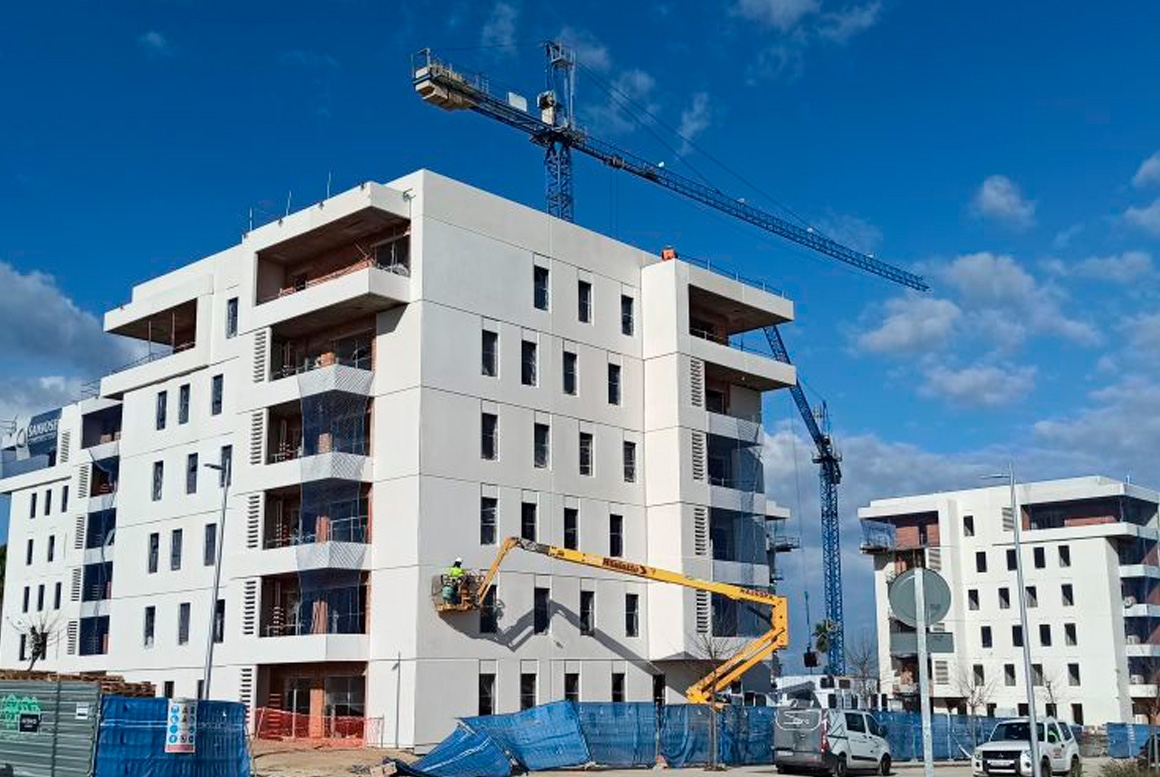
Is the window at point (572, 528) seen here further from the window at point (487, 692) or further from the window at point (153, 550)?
the window at point (153, 550)

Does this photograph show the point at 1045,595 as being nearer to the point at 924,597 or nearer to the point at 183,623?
the point at 183,623

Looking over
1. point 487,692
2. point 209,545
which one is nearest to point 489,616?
point 487,692

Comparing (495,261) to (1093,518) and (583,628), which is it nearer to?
(583,628)

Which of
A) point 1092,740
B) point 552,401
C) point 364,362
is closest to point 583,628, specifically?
point 552,401

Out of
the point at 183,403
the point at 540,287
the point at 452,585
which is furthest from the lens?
the point at 183,403

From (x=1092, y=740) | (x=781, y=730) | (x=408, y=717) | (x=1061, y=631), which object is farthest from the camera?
(x=1061, y=631)

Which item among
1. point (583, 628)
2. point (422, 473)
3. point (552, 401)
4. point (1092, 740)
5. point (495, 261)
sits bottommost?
point (1092, 740)

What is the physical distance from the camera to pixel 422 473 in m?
46.2

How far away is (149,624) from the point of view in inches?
2178

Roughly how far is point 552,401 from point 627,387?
15.4 feet

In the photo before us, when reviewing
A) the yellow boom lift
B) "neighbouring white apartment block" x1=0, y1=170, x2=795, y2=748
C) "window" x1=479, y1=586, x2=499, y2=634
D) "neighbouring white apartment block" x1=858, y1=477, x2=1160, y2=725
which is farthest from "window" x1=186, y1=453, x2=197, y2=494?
"neighbouring white apartment block" x1=858, y1=477, x2=1160, y2=725

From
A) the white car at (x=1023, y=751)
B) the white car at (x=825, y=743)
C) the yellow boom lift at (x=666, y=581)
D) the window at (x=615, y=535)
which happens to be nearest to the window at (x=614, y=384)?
the window at (x=615, y=535)

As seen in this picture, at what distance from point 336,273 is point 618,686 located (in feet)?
63.7

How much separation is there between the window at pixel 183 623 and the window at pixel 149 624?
1.91 m
